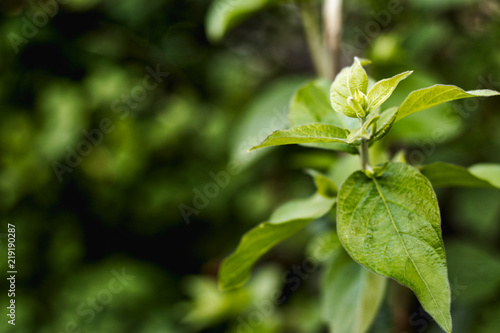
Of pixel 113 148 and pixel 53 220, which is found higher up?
pixel 113 148

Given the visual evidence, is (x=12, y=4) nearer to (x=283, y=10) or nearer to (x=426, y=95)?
(x=283, y=10)

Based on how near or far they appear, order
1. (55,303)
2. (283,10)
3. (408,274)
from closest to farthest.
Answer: (408,274)
(283,10)
(55,303)

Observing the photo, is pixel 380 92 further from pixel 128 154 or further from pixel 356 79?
pixel 128 154

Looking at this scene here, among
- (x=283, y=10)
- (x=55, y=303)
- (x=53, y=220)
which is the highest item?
(x=283, y=10)

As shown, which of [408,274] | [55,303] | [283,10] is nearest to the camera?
[408,274]

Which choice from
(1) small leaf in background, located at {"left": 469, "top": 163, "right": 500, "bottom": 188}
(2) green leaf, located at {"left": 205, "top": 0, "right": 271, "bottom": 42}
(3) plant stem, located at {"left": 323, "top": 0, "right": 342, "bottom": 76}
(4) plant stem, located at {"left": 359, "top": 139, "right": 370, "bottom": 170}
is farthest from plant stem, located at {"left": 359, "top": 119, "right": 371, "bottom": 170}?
(2) green leaf, located at {"left": 205, "top": 0, "right": 271, "bottom": 42}

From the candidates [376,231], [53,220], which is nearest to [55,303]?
[53,220]

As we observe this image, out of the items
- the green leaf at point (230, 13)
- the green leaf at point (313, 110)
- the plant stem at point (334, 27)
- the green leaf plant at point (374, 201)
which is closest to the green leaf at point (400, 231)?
the green leaf plant at point (374, 201)

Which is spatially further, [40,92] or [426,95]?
[40,92]
